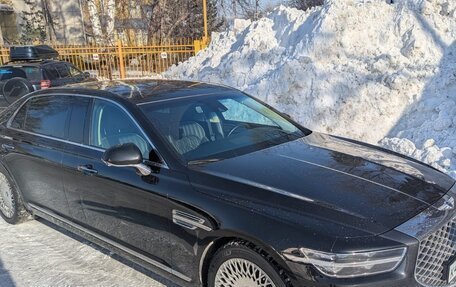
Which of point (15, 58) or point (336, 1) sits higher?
point (336, 1)

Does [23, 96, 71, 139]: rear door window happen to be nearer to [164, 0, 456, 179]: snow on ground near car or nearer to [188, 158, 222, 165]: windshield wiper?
[188, 158, 222, 165]: windshield wiper

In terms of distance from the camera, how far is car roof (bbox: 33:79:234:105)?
3547mm

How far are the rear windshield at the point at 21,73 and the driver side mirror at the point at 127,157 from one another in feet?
29.0

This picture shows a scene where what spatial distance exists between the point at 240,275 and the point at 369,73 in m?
6.20

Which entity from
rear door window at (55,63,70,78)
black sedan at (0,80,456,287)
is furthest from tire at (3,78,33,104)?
black sedan at (0,80,456,287)

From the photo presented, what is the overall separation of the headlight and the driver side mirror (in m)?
1.41

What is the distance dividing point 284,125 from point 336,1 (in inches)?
270

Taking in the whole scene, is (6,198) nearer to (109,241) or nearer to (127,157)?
(109,241)

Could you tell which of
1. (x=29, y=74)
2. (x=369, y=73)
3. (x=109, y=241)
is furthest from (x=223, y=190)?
(x=29, y=74)

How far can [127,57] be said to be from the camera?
1797 cm

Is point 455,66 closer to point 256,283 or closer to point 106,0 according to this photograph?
point 256,283

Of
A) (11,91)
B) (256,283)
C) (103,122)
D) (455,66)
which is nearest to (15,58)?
(11,91)

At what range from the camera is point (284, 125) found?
3.93m

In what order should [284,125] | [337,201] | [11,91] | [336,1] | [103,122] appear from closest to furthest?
[337,201] < [103,122] < [284,125] < [336,1] < [11,91]
